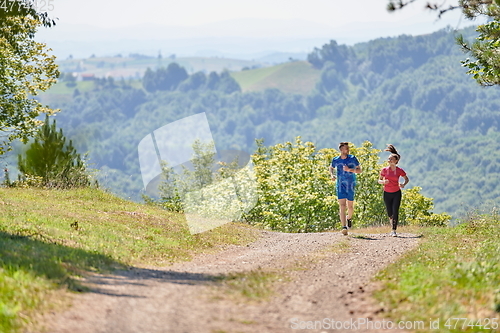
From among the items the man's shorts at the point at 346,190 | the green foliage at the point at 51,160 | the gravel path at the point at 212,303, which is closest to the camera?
the gravel path at the point at 212,303

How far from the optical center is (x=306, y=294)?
8.58m

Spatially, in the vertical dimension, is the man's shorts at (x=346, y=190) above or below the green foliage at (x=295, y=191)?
above

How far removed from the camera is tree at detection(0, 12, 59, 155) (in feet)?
81.5

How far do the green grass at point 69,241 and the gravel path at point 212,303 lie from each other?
16.3 inches

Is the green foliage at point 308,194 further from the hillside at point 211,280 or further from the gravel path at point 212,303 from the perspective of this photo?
the gravel path at point 212,303

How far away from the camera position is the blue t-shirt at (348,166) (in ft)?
53.8

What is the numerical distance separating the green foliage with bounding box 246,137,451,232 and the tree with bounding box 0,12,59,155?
12826 mm

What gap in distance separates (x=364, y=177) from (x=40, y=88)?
26331mm

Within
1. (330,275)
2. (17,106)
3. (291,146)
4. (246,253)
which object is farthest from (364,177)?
(330,275)

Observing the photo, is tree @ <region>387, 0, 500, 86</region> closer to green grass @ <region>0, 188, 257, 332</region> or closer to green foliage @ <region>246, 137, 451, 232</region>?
green grass @ <region>0, 188, 257, 332</region>

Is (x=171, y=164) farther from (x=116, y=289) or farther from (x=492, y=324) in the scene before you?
(x=492, y=324)

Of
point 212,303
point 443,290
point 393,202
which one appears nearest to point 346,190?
point 393,202

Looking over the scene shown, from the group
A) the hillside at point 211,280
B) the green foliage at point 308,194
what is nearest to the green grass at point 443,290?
the hillside at point 211,280

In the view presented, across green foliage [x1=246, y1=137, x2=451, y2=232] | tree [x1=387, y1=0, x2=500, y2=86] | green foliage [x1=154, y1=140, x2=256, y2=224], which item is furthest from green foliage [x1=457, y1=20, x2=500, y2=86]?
green foliage [x1=246, y1=137, x2=451, y2=232]
